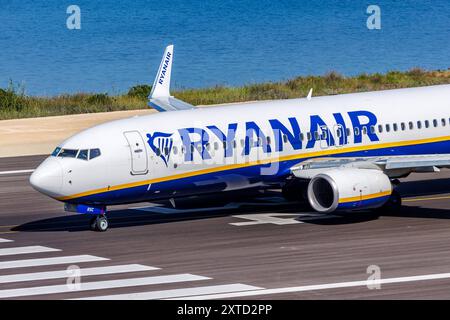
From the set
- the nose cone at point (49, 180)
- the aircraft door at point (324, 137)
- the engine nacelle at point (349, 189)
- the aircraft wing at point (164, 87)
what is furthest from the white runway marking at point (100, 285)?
the aircraft wing at point (164, 87)

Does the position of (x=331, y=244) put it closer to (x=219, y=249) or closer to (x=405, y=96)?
(x=219, y=249)

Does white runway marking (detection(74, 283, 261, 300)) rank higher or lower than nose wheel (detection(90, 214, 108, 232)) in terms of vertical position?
lower

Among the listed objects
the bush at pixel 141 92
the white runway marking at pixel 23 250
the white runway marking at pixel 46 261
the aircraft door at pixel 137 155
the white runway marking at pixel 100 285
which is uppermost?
the bush at pixel 141 92

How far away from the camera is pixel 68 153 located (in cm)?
3912

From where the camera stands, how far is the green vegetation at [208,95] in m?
75.0

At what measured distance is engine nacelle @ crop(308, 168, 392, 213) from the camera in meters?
39.2

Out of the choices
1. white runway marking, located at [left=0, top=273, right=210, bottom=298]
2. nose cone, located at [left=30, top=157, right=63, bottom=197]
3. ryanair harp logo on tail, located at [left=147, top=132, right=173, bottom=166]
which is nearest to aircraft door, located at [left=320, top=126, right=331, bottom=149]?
ryanair harp logo on tail, located at [left=147, top=132, right=173, bottom=166]

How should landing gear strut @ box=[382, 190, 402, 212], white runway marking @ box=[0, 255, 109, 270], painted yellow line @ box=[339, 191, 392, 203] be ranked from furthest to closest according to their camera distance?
landing gear strut @ box=[382, 190, 402, 212]
painted yellow line @ box=[339, 191, 392, 203]
white runway marking @ box=[0, 255, 109, 270]

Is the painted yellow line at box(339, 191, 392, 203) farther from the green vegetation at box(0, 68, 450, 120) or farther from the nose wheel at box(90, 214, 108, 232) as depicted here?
the green vegetation at box(0, 68, 450, 120)

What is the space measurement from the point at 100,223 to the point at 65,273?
6.50 metres

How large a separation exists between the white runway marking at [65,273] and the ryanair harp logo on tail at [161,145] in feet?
20.6

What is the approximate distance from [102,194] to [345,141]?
30.9 ft

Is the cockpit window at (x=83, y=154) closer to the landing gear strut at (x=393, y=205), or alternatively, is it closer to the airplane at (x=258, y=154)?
the airplane at (x=258, y=154)

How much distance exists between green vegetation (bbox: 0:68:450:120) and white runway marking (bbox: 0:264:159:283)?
3897 centimetres
